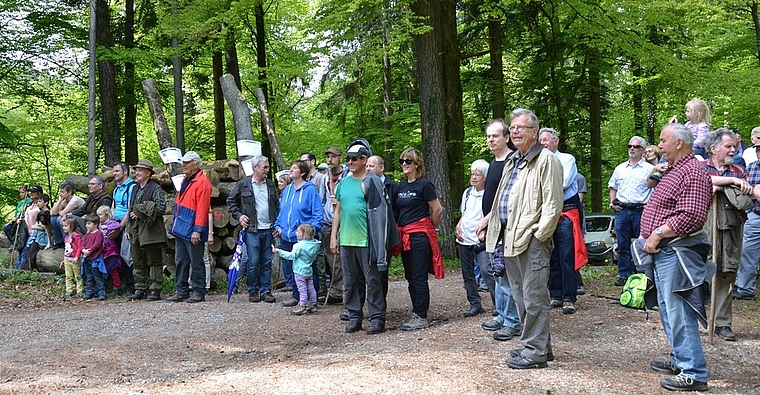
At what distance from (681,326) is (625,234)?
4308mm

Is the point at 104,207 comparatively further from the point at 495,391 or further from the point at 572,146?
the point at 572,146

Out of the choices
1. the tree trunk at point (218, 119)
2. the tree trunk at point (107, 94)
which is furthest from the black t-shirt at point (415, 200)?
the tree trunk at point (218, 119)

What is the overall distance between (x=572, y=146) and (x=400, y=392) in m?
17.6

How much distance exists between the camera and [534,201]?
4793mm

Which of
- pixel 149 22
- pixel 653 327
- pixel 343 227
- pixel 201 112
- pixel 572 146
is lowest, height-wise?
pixel 653 327

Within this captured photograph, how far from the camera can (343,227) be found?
6797 mm

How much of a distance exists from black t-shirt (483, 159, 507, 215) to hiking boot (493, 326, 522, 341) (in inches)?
41.4

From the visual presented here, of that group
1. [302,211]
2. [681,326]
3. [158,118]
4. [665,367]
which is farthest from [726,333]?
[158,118]

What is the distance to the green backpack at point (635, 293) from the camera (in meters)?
6.78

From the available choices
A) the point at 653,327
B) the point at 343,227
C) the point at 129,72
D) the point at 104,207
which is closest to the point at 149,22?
the point at 129,72

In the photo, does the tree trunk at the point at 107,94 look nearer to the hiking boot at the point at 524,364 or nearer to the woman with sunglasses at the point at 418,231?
the woman with sunglasses at the point at 418,231

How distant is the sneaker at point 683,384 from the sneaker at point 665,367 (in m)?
0.37

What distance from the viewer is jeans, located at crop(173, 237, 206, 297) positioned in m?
8.80

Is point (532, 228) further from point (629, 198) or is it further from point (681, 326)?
point (629, 198)
